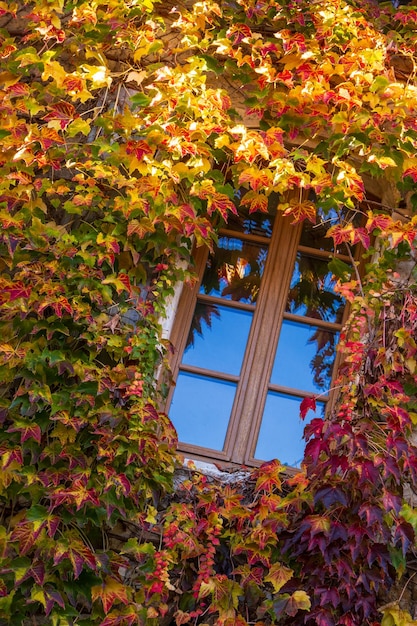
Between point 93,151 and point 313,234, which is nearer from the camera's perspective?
point 93,151

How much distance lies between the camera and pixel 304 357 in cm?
331

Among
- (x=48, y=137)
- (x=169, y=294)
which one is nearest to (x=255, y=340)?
(x=169, y=294)

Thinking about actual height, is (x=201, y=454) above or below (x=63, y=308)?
below

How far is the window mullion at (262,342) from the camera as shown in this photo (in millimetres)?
3135

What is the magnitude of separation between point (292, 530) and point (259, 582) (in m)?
0.21

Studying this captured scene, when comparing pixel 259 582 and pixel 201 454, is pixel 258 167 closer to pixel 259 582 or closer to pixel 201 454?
pixel 201 454

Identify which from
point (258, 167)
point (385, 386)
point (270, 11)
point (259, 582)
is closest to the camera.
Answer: point (259, 582)

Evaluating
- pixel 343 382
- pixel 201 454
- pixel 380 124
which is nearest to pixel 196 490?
pixel 201 454

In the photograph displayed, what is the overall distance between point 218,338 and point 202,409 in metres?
0.31

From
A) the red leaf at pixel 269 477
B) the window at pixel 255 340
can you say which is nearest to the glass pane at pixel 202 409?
the window at pixel 255 340

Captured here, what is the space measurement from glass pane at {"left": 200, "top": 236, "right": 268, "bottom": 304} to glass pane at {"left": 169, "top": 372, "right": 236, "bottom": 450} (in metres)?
0.40

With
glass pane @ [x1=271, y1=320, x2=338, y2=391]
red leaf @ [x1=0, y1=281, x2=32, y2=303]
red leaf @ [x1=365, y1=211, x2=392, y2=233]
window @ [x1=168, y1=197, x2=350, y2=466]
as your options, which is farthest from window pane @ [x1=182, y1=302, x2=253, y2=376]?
red leaf @ [x1=0, y1=281, x2=32, y2=303]

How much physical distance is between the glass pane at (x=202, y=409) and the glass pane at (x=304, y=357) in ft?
0.76

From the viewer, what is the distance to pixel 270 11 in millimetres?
3289
